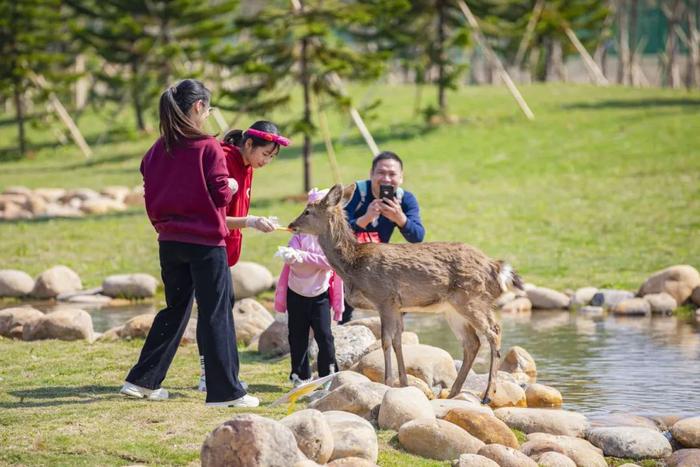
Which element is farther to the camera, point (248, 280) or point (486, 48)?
point (486, 48)

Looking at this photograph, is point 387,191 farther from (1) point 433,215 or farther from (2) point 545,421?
(1) point 433,215

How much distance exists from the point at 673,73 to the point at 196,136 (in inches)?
2023

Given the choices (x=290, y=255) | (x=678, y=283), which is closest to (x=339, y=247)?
(x=290, y=255)

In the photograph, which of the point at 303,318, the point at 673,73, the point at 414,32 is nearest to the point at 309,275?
the point at 303,318

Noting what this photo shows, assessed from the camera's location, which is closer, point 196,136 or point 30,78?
point 196,136

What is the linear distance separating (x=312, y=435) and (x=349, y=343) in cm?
327

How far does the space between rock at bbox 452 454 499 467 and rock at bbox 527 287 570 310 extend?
8163mm

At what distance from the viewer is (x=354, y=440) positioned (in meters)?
6.42

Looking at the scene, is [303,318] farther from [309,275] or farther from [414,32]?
[414,32]

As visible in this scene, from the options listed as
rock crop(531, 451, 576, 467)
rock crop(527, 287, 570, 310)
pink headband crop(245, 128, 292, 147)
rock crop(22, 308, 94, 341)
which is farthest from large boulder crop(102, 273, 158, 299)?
rock crop(531, 451, 576, 467)

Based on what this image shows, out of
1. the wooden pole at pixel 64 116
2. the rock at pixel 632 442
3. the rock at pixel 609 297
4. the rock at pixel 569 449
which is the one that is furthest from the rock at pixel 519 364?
the wooden pole at pixel 64 116

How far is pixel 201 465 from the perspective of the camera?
5965mm

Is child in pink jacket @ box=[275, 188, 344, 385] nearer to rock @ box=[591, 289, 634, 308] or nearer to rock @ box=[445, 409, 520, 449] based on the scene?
rock @ box=[445, 409, 520, 449]

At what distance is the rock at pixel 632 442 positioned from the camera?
725 cm
